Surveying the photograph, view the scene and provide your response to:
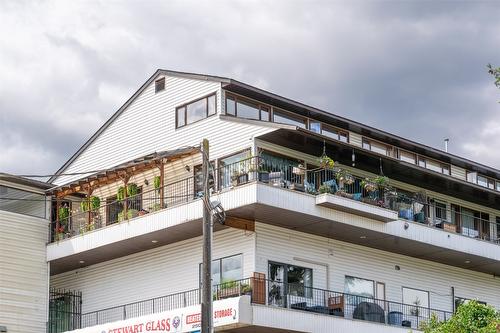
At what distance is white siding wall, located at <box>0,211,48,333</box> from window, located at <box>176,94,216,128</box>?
7766mm

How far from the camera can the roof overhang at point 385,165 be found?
125 feet

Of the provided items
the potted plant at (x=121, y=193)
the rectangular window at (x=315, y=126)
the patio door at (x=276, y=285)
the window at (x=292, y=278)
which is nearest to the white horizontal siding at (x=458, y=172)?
the rectangular window at (x=315, y=126)

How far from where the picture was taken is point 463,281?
153 ft

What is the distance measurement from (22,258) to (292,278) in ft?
38.9

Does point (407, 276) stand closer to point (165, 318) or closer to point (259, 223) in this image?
point (259, 223)

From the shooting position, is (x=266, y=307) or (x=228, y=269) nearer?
(x=266, y=307)

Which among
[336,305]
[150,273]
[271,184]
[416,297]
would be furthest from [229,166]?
[416,297]

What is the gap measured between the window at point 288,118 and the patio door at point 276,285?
681 centimetres

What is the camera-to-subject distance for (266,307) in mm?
34875

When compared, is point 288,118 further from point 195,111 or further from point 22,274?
point 22,274

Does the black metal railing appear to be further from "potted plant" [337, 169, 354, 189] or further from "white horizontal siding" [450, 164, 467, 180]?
"white horizontal siding" [450, 164, 467, 180]

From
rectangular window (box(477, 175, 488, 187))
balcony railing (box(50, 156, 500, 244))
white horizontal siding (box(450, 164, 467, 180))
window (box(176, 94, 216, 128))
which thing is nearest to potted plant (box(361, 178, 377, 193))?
balcony railing (box(50, 156, 500, 244))

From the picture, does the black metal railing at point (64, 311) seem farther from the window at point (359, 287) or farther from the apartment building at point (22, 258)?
the window at point (359, 287)

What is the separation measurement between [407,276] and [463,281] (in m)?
4.13
